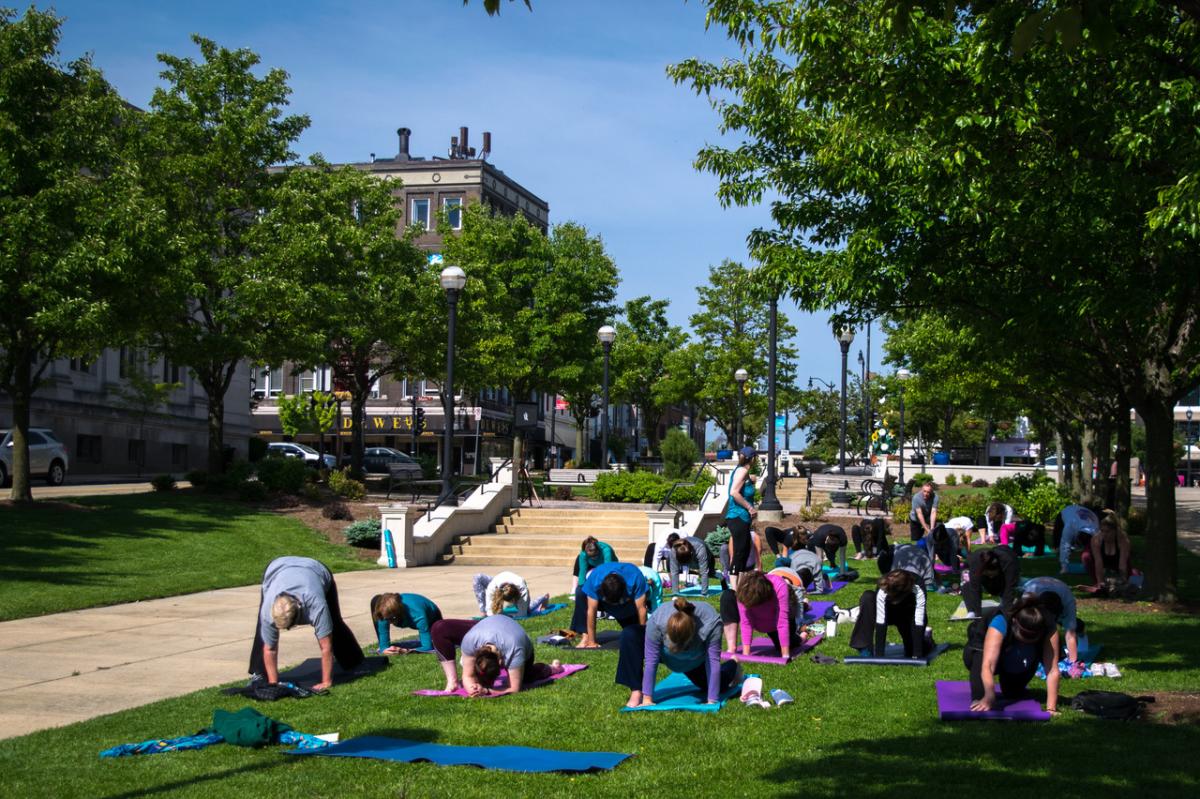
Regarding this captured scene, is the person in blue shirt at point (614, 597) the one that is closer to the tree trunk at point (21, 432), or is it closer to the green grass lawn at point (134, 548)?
the green grass lawn at point (134, 548)

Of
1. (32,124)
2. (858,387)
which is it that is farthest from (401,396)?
(32,124)

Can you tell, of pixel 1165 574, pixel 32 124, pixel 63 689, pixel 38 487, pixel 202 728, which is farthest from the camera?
pixel 38 487

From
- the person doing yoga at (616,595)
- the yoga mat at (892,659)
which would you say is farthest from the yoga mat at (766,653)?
the person doing yoga at (616,595)

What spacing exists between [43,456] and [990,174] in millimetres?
31056

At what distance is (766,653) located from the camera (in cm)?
1176

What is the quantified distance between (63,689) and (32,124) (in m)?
19.0

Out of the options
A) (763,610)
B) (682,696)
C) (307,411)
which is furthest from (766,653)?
(307,411)

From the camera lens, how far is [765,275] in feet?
52.3

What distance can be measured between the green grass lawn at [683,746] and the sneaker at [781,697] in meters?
0.09

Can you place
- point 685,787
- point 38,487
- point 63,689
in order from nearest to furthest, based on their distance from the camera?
point 685,787, point 63,689, point 38,487

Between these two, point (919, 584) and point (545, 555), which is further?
point (545, 555)

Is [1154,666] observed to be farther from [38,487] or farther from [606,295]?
[606,295]

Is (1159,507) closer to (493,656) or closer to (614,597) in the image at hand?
(614,597)

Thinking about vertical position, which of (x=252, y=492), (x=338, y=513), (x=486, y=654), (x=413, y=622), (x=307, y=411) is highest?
(x=307, y=411)
